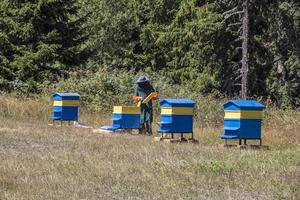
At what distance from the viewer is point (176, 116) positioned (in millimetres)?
17422

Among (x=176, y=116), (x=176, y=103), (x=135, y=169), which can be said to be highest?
(x=176, y=103)

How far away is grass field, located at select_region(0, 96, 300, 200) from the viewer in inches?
355

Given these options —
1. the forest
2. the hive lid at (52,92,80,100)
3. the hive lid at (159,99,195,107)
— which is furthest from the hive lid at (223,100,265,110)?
the forest

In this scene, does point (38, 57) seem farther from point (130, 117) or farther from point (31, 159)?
point (31, 159)

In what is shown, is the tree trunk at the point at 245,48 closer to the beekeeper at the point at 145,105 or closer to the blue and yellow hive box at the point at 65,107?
the blue and yellow hive box at the point at 65,107

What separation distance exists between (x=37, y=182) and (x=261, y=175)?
12.5 ft

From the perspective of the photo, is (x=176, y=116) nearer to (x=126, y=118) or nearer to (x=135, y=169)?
(x=126, y=118)

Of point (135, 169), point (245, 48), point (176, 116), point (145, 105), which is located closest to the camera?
point (135, 169)

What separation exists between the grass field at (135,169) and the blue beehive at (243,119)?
564 millimetres

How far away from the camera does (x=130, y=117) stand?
799 inches

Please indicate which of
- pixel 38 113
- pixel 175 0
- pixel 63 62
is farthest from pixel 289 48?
pixel 38 113

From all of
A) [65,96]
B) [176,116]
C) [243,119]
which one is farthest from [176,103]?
[65,96]

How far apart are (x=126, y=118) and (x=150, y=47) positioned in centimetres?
3434

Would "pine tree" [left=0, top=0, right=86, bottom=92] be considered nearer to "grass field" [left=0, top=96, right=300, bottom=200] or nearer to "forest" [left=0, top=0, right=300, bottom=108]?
"forest" [left=0, top=0, right=300, bottom=108]
